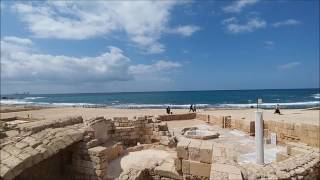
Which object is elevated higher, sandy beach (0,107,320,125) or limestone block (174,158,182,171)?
limestone block (174,158,182,171)

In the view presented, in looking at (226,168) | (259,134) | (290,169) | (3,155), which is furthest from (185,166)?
(3,155)

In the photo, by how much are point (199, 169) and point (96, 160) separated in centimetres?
377

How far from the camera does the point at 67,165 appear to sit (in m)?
10.2

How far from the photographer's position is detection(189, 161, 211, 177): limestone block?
25.7 feet

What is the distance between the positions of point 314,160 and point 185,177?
12.2 ft

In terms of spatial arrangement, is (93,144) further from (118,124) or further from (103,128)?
(118,124)

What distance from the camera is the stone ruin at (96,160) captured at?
678 cm

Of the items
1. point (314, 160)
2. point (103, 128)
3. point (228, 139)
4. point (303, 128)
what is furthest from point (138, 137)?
point (314, 160)

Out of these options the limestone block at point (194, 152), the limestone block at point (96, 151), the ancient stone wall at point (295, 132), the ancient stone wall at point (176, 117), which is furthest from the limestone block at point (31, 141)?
the ancient stone wall at point (176, 117)

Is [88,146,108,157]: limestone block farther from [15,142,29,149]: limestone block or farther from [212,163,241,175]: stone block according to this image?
[212,163,241,175]: stone block

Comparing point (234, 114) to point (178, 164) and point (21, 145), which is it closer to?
point (178, 164)

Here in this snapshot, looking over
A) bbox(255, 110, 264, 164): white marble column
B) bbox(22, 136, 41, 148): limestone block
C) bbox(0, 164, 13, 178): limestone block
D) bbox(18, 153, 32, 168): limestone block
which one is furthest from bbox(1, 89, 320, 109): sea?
bbox(0, 164, 13, 178): limestone block

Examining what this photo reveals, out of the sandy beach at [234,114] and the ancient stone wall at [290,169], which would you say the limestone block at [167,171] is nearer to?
the ancient stone wall at [290,169]

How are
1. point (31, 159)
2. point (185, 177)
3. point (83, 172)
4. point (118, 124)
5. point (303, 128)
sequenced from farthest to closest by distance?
point (118, 124)
point (303, 128)
point (83, 172)
point (185, 177)
point (31, 159)
